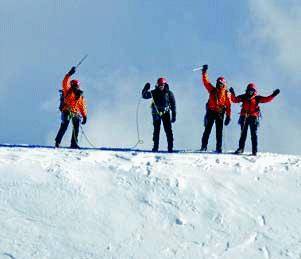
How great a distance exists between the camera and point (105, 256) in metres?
15.8

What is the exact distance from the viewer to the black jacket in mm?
20703

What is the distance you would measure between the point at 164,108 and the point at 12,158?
3977mm

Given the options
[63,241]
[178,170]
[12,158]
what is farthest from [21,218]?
[178,170]

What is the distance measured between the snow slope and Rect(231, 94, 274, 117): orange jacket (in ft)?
4.52

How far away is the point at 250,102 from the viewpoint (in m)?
21.1

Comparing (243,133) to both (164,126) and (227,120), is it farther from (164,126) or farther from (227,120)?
(164,126)

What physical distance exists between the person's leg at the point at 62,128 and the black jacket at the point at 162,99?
2.06 meters

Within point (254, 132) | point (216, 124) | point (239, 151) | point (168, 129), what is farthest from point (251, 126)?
point (168, 129)

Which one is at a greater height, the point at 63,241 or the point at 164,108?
the point at 164,108

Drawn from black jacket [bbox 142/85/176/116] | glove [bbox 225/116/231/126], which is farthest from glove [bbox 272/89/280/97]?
black jacket [bbox 142/85/176/116]

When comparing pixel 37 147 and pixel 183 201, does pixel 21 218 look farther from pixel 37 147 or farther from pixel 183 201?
pixel 37 147

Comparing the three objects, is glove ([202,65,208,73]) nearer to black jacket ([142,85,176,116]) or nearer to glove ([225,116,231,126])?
black jacket ([142,85,176,116])

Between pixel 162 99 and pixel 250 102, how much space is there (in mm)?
2220

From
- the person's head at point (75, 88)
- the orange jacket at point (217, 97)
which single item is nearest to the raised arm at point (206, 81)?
the orange jacket at point (217, 97)
